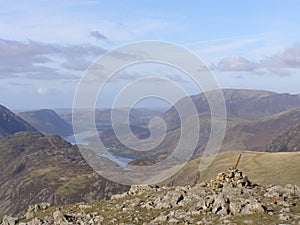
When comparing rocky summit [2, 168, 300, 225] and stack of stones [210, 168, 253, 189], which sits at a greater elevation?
stack of stones [210, 168, 253, 189]

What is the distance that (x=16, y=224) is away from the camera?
49281 mm

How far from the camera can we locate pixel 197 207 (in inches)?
1524

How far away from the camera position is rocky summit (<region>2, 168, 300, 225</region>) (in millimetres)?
35156

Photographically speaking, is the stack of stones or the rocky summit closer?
the rocky summit

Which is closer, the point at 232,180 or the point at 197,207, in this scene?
the point at 197,207

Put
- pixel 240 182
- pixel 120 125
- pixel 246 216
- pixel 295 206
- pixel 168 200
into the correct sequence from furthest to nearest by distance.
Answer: pixel 120 125 < pixel 240 182 < pixel 168 200 < pixel 295 206 < pixel 246 216

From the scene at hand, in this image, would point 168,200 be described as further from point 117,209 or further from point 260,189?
point 260,189

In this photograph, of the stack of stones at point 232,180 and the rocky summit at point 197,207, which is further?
the stack of stones at point 232,180

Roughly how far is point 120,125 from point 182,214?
1739 cm

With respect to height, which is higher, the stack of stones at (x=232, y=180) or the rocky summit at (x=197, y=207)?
the stack of stones at (x=232, y=180)

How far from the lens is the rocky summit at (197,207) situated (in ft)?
115

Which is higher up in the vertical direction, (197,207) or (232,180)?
(232,180)

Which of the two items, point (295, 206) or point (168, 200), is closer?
point (295, 206)

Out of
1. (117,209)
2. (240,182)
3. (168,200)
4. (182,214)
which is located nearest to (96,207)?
(117,209)
